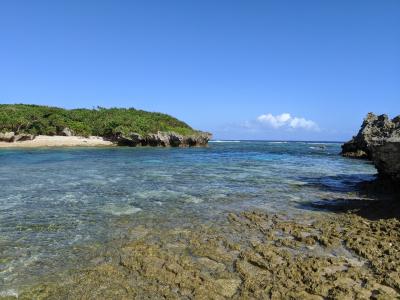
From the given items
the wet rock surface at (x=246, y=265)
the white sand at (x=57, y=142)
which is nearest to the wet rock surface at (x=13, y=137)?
the white sand at (x=57, y=142)

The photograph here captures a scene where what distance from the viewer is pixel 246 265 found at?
329 inches

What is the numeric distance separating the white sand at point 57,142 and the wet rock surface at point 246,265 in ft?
206

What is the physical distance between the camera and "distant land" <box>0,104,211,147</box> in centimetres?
7025

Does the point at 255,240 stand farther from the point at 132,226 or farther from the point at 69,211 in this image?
the point at 69,211

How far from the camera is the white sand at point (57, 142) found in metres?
66.3

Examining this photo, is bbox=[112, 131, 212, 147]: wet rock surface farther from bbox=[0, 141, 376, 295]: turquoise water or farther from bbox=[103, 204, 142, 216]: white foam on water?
bbox=[103, 204, 142, 216]: white foam on water

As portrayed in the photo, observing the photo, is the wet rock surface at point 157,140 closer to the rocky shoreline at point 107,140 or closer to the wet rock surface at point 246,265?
the rocky shoreline at point 107,140

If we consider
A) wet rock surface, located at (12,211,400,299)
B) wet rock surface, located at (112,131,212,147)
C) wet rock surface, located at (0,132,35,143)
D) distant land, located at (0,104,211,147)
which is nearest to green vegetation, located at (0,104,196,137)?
distant land, located at (0,104,211,147)

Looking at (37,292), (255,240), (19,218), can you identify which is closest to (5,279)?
(37,292)

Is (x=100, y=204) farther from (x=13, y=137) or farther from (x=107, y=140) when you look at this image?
(x=107, y=140)

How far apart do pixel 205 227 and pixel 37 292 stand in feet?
18.8

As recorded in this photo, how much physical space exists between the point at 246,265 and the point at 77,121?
84.0 metres

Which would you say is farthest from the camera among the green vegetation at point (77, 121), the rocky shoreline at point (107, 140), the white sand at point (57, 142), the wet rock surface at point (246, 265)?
the green vegetation at point (77, 121)

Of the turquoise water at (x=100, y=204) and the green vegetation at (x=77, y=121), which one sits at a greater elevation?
the green vegetation at (x=77, y=121)
